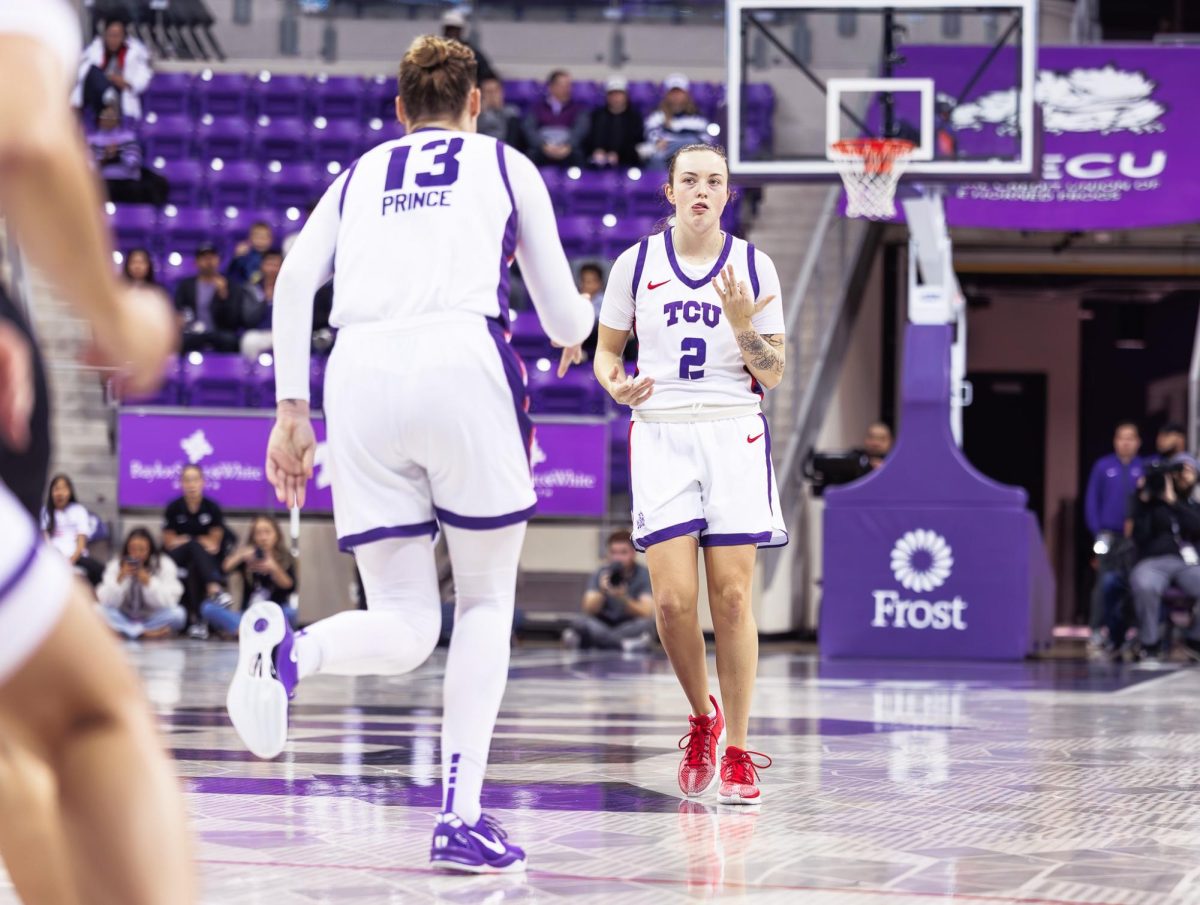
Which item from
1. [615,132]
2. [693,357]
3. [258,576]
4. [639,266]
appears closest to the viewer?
[693,357]

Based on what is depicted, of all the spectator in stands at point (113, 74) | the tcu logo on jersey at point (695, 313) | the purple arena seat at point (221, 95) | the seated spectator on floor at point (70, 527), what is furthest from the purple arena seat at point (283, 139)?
the tcu logo on jersey at point (695, 313)

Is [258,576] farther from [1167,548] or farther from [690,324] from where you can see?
[690,324]

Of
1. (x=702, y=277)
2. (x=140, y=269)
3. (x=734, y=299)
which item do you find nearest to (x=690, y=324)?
(x=702, y=277)

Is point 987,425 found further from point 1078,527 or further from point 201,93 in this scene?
point 201,93

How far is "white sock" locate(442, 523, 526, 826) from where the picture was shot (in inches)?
145

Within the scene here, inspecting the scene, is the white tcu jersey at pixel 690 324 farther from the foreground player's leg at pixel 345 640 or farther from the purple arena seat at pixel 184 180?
the purple arena seat at pixel 184 180

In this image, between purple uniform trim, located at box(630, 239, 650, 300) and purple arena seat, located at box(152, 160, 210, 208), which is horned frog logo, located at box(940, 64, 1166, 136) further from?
purple uniform trim, located at box(630, 239, 650, 300)

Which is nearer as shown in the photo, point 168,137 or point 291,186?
point 291,186

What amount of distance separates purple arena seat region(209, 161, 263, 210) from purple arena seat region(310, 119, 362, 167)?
2.63 feet

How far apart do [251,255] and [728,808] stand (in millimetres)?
11979

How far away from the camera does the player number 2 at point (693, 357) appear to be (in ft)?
17.4

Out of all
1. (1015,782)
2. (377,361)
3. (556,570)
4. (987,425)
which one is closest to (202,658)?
(556,570)

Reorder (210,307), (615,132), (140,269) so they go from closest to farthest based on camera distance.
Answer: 1. (140,269)
2. (210,307)
3. (615,132)

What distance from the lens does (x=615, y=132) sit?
688 inches
